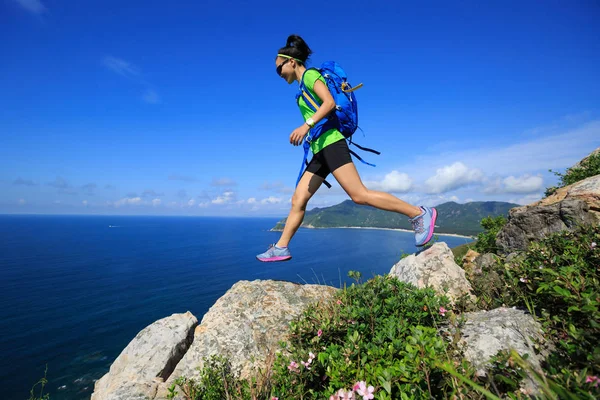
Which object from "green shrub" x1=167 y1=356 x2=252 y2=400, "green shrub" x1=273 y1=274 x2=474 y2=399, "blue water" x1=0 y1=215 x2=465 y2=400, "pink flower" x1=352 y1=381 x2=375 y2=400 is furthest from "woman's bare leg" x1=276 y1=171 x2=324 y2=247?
"pink flower" x1=352 y1=381 x2=375 y2=400

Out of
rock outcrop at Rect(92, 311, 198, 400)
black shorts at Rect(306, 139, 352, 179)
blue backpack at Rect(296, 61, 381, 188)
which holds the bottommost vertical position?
rock outcrop at Rect(92, 311, 198, 400)

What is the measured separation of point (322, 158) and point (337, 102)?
2.98ft

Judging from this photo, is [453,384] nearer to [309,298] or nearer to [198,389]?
[198,389]

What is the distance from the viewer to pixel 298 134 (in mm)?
3998

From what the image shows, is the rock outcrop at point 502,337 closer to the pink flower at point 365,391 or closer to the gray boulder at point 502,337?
the gray boulder at point 502,337

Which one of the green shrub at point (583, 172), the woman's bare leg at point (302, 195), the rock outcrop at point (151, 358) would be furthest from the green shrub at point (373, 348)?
the green shrub at point (583, 172)

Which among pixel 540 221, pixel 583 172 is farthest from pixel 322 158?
pixel 583 172

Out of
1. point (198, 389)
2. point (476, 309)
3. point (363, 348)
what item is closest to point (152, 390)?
point (198, 389)

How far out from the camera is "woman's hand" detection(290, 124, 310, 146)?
398cm

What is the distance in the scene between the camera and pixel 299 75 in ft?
14.7

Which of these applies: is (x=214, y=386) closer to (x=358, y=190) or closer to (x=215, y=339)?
(x=215, y=339)

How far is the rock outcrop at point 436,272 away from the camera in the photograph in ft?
14.2

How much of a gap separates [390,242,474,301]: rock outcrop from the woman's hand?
9.03ft

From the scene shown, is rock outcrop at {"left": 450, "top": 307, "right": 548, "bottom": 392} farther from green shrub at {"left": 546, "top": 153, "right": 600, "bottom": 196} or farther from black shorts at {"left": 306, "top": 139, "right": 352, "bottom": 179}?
green shrub at {"left": 546, "top": 153, "right": 600, "bottom": 196}
